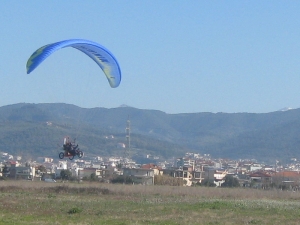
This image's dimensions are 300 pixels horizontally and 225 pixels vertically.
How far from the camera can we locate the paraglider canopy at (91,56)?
94.5ft

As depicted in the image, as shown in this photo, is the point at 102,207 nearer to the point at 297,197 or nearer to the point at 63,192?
the point at 63,192

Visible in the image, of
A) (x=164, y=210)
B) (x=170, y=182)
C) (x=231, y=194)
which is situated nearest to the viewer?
(x=164, y=210)

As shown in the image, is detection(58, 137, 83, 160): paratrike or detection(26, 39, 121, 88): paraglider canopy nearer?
detection(26, 39, 121, 88): paraglider canopy

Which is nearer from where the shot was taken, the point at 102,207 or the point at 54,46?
the point at 54,46

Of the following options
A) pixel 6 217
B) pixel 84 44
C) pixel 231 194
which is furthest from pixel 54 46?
pixel 231 194

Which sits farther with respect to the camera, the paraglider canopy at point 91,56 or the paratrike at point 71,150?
the paratrike at point 71,150

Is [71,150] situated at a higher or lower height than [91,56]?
lower

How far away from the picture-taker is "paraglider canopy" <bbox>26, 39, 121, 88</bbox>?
28797 mm

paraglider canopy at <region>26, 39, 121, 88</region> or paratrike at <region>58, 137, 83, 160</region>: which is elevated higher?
paraglider canopy at <region>26, 39, 121, 88</region>

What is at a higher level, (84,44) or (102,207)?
(84,44)

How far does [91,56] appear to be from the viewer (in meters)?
32.5

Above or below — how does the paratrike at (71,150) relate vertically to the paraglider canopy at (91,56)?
below

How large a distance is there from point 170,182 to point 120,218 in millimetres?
59884

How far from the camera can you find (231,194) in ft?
187
